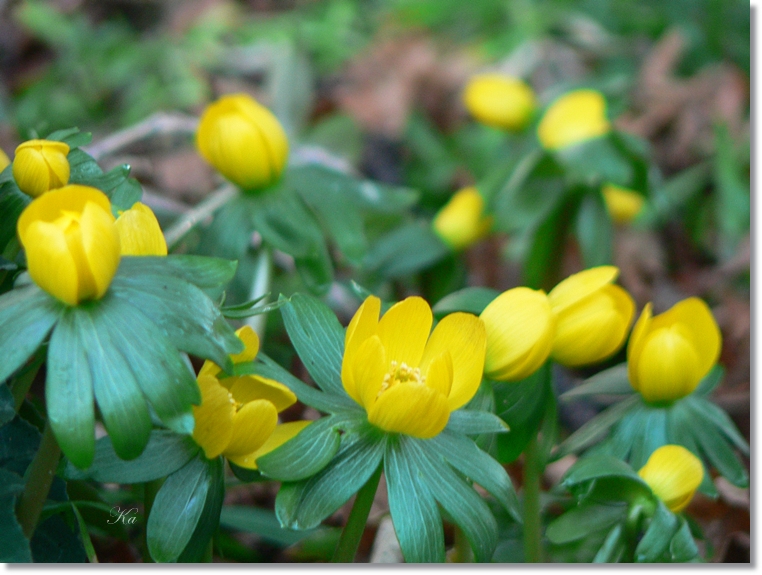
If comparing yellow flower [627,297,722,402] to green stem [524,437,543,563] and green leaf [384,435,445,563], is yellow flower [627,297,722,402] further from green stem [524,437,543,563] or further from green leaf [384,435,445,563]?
green leaf [384,435,445,563]

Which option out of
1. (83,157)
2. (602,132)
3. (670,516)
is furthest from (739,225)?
(83,157)

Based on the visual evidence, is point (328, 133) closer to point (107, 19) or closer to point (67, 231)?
point (107, 19)

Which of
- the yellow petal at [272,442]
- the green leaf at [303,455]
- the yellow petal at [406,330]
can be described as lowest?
the yellow petal at [272,442]

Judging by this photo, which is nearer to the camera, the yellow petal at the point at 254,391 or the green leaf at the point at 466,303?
the yellow petal at the point at 254,391

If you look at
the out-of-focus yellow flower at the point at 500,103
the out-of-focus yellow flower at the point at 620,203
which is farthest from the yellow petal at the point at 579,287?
the out-of-focus yellow flower at the point at 620,203

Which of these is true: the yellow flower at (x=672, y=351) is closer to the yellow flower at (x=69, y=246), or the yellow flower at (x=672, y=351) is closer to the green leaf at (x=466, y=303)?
the green leaf at (x=466, y=303)

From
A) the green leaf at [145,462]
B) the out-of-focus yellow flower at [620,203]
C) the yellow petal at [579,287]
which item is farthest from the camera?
the out-of-focus yellow flower at [620,203]

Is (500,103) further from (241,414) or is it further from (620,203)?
(241,414)
